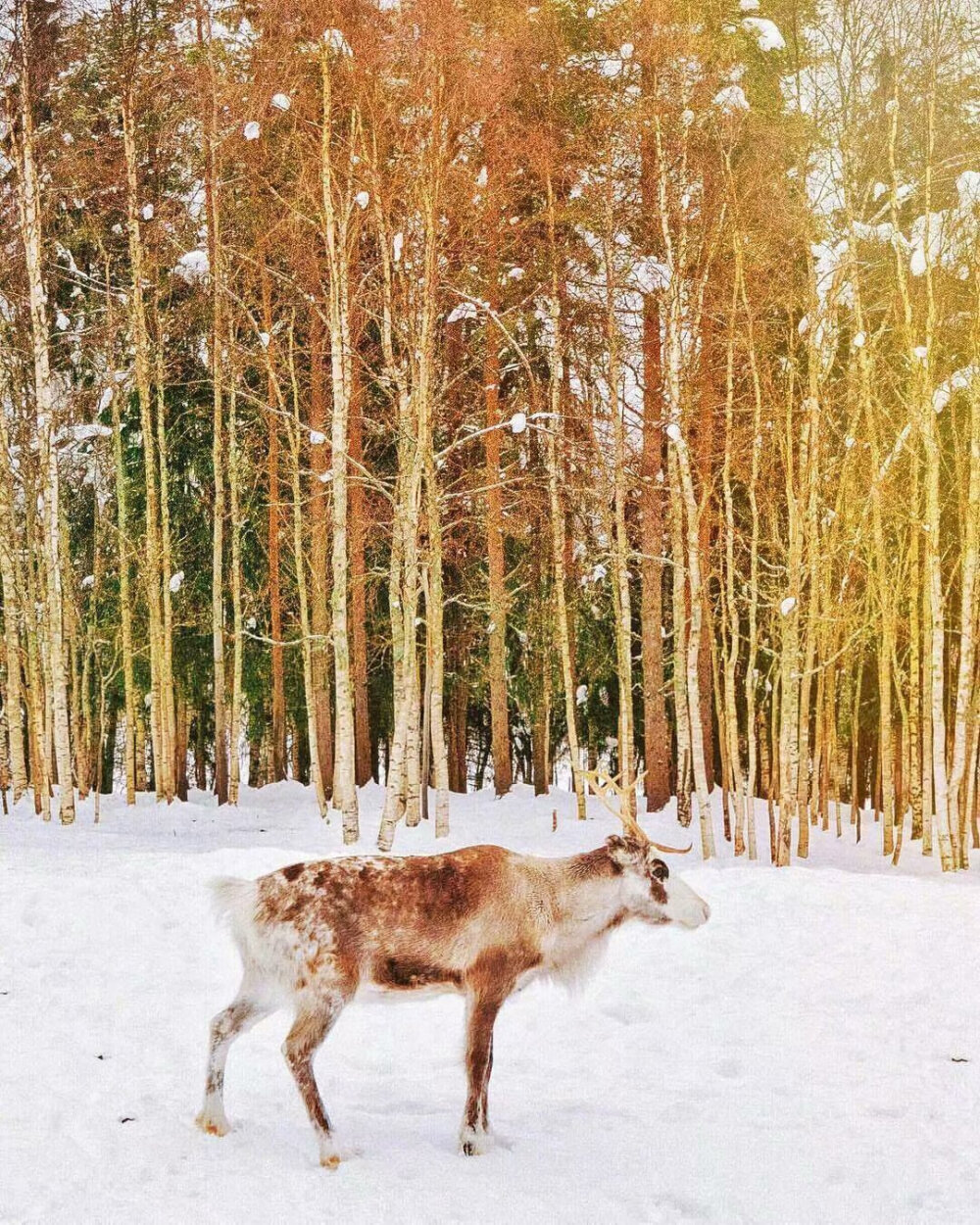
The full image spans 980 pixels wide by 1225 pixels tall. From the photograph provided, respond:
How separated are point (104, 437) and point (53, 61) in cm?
789

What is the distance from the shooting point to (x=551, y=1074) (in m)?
6.71

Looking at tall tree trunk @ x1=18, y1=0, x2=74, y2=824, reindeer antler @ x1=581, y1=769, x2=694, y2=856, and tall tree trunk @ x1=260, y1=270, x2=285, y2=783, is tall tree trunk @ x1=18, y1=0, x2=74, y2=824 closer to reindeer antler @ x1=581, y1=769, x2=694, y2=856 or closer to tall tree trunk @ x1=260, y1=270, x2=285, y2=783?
tall tree trunk @ x1=260, y1=270, x2=285, y2=783

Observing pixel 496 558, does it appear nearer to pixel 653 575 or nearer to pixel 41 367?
pixel 653 575

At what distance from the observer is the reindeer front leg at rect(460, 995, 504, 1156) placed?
520 centimetres

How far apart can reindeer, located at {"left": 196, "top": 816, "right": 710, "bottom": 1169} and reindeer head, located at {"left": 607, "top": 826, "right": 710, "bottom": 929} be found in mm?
324

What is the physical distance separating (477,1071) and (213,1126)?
1.30m

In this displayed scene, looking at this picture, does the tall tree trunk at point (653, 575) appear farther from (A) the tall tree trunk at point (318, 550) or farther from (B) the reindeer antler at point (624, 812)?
(B) the reindeer antler at point (624, 812)

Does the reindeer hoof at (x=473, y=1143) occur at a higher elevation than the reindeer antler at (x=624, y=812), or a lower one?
lower

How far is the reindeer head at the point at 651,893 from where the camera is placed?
19.4ft

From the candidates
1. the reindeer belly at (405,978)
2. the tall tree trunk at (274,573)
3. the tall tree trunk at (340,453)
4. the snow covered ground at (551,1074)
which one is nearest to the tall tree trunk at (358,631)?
the tall tree trunk at (274,573)

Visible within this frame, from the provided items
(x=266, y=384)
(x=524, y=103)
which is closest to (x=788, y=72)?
(x=524, y=103)

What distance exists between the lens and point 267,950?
5.25 metres

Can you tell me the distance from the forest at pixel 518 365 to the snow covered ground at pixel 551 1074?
4.84 meters

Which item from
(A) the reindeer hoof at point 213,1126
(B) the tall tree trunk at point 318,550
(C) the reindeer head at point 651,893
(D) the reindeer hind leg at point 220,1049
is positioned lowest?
(A) the reindeer hoof at point 213,1126
